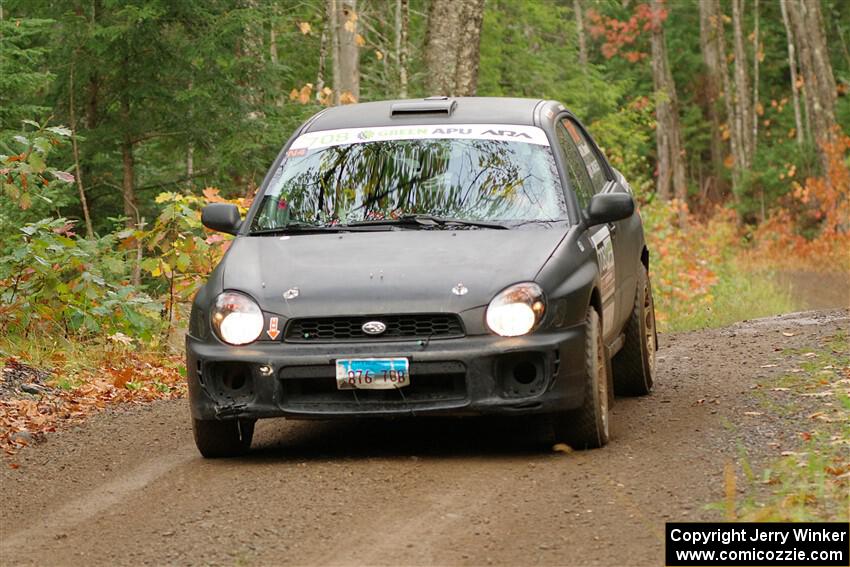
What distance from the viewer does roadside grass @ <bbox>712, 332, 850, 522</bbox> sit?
5.61 m

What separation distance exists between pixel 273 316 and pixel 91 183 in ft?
35.4

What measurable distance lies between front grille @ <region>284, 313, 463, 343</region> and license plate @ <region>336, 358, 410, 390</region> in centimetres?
12

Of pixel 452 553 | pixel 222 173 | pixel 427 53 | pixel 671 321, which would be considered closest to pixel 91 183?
pixel 222 173

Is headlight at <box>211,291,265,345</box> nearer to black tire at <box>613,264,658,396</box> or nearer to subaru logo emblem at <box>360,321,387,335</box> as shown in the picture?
subaru logo emblem at <box>360,321,387,335</box>

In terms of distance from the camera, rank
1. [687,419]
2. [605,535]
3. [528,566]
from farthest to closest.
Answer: [687,419], [605,535], [528,566]

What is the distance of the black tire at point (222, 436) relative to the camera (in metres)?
7.39

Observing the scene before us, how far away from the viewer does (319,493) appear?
254 inches

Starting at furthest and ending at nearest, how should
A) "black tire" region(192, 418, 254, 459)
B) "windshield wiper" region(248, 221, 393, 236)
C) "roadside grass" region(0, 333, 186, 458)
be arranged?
"roadside grass" region(0, 333, 186, 458) < "windshield wiper" region(248, 221, 393, 236) < "black tire" region(192, 418, 254, 459)

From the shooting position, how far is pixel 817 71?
33.6 m

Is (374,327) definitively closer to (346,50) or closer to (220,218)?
(220,218)

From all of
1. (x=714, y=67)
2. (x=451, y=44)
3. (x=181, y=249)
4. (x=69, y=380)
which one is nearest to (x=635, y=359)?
(x=69, y=380)

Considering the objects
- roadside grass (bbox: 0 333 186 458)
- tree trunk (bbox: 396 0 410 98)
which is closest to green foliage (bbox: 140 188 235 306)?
roadside grass (bbox: 0 333 186 458)

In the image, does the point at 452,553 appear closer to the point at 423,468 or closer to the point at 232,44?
the point at 423,468

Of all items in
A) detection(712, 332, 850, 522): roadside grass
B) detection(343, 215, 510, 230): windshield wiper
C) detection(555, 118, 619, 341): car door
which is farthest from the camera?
detection(555, 118, 619, 341): car door
